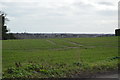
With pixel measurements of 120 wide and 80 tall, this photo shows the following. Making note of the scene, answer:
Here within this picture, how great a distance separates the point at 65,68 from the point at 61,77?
3.24ft

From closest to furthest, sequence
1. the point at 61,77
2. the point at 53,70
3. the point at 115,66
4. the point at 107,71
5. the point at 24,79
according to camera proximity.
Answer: the point at 24,79 → the point at 61,77 → the point at 53,70 → the point at 107,71 → the point at 115,66

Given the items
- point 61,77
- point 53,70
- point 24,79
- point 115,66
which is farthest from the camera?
point 115,66

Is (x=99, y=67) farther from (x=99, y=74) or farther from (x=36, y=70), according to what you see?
(x=36, y=70)

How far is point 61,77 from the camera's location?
21.3 ft

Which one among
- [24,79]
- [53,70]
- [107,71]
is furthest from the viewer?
[107,71]

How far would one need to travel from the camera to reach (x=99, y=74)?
724 centimetres

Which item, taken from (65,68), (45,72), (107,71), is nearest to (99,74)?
(107,71)

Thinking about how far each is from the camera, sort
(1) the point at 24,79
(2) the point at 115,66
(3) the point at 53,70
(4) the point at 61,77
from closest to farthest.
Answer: (1) the point at 24,79 → (4) the point at 61,77 → (3) the point at 53,70 → (2) the point at 115,66

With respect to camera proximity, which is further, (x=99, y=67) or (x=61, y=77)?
(x=99, y=67)

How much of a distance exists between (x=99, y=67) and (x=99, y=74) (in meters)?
0.74

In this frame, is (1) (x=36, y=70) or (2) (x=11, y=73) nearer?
(2) (x=11, y=73)

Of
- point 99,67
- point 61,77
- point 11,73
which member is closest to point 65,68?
point 61,77

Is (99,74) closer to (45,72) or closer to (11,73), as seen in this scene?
(45,72)

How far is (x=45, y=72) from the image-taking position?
672cm
